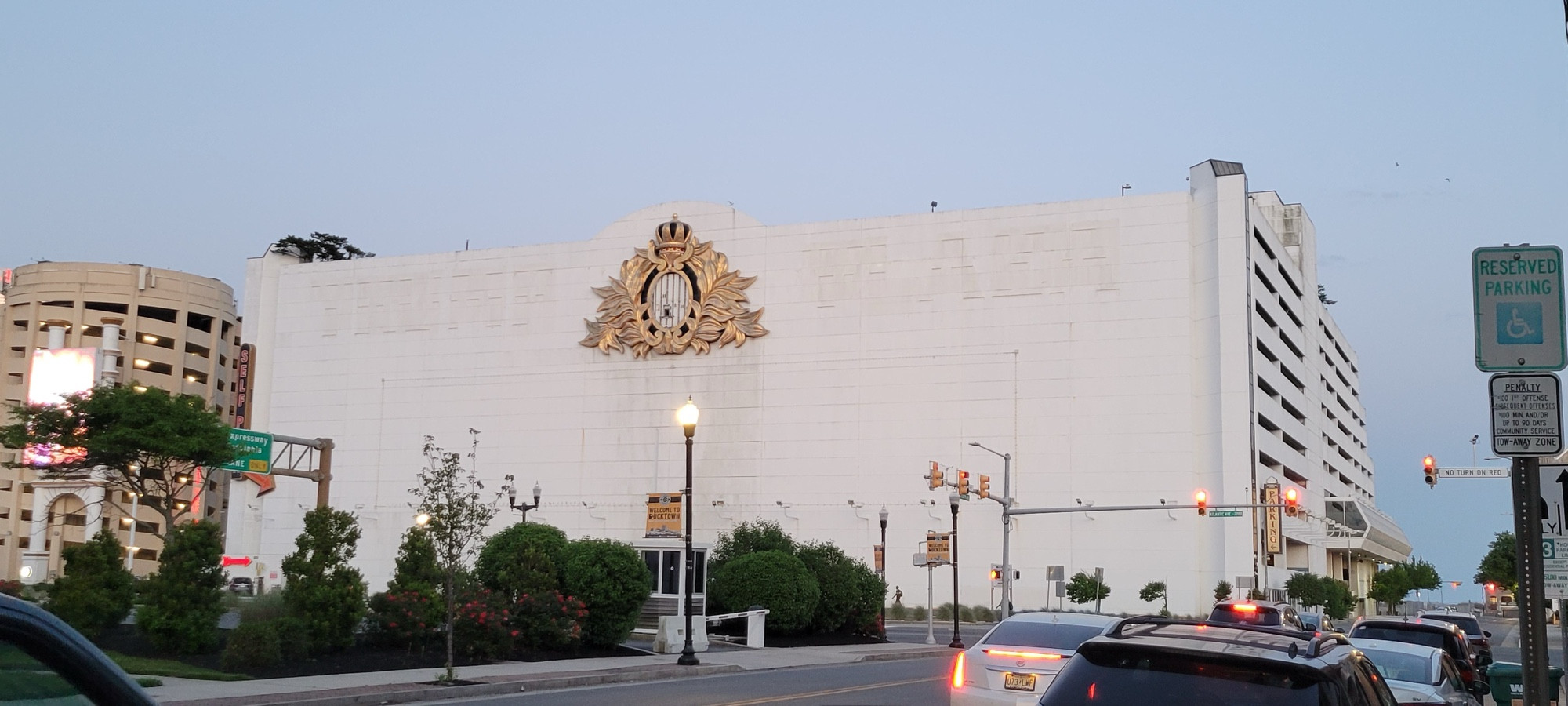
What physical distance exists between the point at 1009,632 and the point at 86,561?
1895cm

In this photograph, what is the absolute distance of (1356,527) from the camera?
113 m

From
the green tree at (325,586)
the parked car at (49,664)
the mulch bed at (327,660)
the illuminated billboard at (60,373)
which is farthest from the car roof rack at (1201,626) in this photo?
the illuminated billboard at (60,373)

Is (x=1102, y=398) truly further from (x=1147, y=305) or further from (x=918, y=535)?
(x=918, y=535)

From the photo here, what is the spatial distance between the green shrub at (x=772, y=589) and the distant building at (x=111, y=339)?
234ft

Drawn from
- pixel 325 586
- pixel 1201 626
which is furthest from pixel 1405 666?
pixel 325 586

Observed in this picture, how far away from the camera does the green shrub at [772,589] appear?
42.5 metres

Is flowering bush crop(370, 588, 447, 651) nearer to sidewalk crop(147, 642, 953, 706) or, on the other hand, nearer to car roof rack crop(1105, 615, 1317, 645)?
sidewalk crop(147, 642, 953, 706)

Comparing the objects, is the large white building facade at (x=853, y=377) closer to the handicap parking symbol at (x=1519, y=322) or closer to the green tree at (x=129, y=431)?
the green tree at (x=129, y=431)

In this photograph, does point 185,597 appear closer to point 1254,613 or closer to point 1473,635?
point 1254,613

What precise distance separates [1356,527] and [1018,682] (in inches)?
4240

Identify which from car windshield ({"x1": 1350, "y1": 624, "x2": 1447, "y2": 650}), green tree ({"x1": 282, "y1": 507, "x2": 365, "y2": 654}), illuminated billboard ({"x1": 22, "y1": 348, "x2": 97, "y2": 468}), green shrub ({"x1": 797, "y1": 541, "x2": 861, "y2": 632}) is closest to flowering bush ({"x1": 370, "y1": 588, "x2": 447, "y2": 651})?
green tree ({"x1": 282, "y1": 507, "x2": 365, "y2": 654})

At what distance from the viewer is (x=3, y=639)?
2.80 meters

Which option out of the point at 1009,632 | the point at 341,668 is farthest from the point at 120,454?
the point at 1009,632

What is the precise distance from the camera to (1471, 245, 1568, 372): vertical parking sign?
892cm
